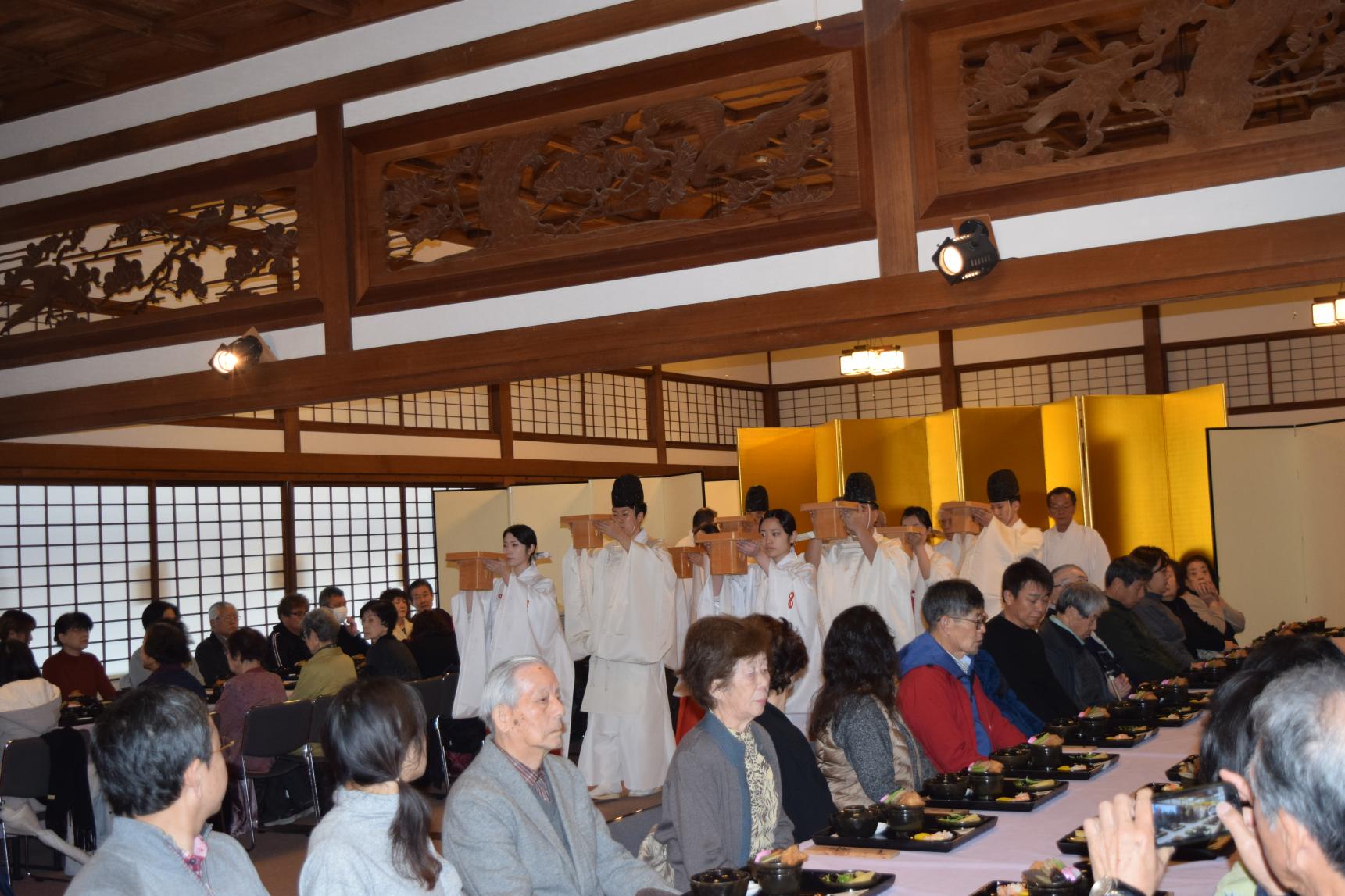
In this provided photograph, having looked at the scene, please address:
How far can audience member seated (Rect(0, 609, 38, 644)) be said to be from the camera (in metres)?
6.44

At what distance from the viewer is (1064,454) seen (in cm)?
924

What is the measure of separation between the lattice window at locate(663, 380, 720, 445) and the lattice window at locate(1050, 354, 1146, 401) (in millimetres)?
3590

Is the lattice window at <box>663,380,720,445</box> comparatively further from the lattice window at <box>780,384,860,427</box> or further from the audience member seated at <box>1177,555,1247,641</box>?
the audience member seated at <box>1177,555,1247,641</box>

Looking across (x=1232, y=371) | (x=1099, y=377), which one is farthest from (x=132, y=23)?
(x=1232, y=371)

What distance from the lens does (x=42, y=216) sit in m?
5.71

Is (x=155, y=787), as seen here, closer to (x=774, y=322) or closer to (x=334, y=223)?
(x=774, y=322)

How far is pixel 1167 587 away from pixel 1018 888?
5.10 m

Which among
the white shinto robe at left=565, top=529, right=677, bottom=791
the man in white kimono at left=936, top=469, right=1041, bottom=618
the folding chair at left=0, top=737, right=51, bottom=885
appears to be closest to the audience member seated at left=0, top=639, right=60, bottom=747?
the folding chair at left=0, top=737, right=51, bottom=885

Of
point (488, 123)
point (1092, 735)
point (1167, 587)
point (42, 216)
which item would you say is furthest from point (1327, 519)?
point (42, 216)

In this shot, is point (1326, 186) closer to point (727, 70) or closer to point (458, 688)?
point (727, 70)

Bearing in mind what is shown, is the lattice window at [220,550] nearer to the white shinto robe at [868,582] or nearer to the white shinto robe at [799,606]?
the white shinto robe at [799,606]

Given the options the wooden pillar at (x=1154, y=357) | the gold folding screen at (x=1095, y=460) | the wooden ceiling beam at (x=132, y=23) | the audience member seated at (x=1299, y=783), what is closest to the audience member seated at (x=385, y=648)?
the wooden ceiling beam at (x=132, y=23)

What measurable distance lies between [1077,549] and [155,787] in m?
6.56

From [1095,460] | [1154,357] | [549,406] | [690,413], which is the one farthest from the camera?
[690,413]
